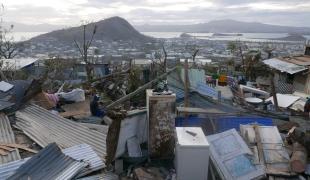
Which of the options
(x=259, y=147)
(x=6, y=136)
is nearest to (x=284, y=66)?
(x=259, y=147)

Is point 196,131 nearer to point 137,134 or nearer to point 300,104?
point 137,134

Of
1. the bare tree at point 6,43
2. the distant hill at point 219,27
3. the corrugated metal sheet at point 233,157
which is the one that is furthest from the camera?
the distant hill at point 219,27

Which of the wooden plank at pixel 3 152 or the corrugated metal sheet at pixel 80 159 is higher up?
the wooden plank at pixel 3 152

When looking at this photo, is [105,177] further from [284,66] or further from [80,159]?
[284,66]

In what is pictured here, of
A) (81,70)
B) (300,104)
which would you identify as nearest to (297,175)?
(300,104)

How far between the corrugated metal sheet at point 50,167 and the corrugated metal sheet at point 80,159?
0.15 metres

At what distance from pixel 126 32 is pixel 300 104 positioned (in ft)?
181

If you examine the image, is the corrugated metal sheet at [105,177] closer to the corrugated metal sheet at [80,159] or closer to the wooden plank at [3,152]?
the corrugated metal sheet at [80,159]

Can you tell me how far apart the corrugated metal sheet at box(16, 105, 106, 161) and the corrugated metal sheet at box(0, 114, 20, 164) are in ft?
0.84

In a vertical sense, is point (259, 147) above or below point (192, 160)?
below

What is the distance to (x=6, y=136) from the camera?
8227 mm

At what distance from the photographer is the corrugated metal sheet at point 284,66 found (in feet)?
56.6

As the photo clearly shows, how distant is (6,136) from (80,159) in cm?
224

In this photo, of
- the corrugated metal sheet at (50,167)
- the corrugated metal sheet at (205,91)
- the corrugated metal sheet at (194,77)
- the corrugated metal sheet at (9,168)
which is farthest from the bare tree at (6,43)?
the corrugated metal sheet at (50,167)
